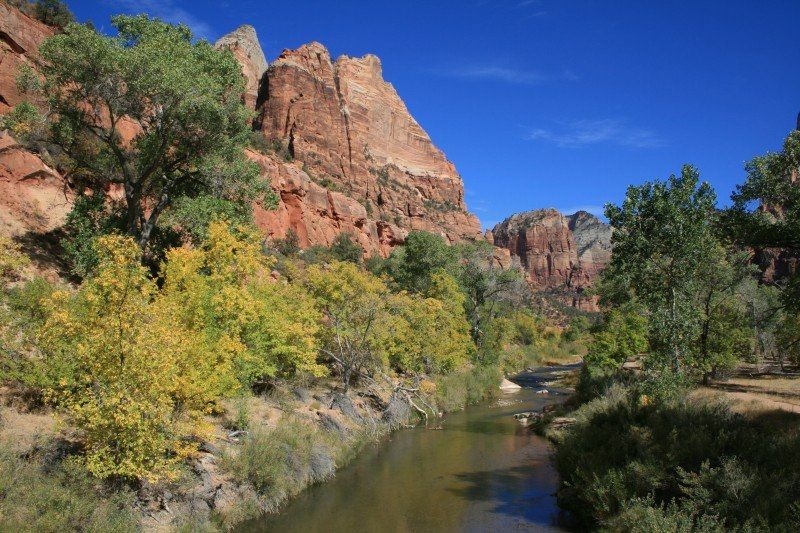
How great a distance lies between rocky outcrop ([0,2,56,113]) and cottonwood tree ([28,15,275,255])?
7.09m

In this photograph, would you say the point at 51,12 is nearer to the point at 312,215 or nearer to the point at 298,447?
the point at 312,215

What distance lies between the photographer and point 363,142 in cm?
11994

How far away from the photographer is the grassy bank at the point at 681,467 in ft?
33.8

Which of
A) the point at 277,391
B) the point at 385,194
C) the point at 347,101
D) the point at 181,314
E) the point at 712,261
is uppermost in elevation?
the point at 347,101

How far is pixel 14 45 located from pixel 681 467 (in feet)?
138

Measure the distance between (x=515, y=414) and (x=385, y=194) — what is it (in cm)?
8499

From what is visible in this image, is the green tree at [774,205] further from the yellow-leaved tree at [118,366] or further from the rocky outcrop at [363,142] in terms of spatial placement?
the rocky outcrop at [363,142]

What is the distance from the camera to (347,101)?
119875 mm

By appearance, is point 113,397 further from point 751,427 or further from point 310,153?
point 310,153

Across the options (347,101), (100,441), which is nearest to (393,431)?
(100,441)

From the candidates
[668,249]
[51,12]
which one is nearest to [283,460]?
[668,249]

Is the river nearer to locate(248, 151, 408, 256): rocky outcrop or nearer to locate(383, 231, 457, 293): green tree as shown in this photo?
locate(383, 231, 457, 293): green tree

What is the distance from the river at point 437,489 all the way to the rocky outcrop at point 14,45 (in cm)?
2814

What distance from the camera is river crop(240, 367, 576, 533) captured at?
14812mm
